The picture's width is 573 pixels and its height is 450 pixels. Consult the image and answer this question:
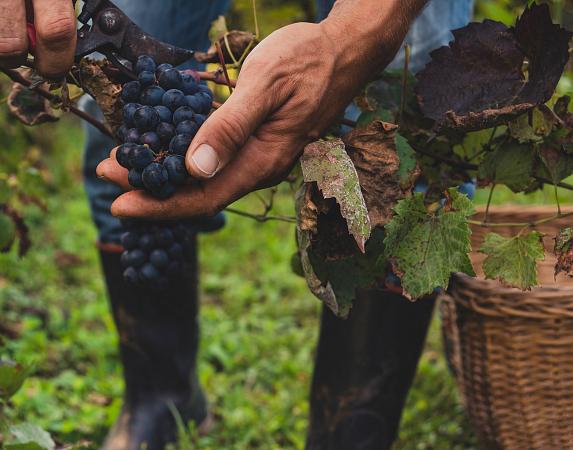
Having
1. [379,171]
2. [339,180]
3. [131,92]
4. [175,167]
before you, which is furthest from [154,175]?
[379,171]

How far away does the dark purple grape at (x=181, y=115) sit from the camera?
36.6 inches

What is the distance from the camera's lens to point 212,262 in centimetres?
310

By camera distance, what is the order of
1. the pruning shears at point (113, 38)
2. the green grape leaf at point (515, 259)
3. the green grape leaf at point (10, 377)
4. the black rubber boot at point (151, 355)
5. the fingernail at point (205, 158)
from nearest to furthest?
the fingernail at point (205, 158) → the pruning shears at point (113, 38) → the green grape leaf at point (515, 259) → the green grape leaf at point (10, 377) → the black rubber boot at point (151, 355)

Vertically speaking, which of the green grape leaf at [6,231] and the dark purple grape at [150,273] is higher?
the dark purple grape at [150,273]

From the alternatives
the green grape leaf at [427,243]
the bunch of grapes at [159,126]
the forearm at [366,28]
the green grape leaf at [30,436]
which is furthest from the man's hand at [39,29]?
the green grape leaf at [30,436]

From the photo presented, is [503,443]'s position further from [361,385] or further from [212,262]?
[212,262]

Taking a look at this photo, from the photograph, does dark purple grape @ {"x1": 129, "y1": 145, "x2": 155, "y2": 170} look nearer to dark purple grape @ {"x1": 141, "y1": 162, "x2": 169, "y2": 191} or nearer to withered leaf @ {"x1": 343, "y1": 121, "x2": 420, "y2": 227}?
dark purple grape @ {"x1": 141, "y1": 162, "x2": 169, "y2": 191}

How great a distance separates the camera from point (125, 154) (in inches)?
36.2

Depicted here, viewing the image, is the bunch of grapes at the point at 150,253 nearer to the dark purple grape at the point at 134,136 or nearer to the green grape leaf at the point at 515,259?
the dark purple grape at the point at 134,136

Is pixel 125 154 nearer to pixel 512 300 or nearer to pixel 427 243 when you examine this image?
pixel 427 243

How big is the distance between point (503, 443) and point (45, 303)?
5.91 feet

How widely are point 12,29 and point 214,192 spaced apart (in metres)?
0.32

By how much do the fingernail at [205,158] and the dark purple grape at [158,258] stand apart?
39 centimetres

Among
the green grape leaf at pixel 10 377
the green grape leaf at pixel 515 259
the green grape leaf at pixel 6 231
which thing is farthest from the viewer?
the green grape leaf at pixel 6 231
